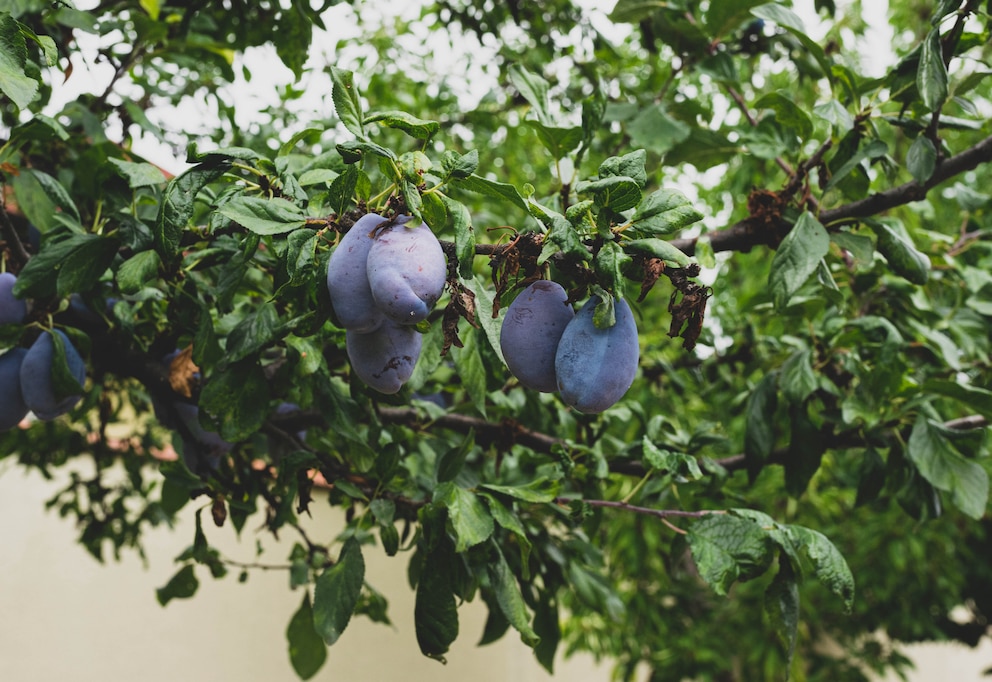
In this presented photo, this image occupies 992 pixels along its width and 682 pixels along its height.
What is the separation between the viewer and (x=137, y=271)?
1.03m

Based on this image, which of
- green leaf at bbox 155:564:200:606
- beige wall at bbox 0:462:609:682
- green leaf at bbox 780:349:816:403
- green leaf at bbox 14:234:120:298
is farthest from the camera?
beige wall at bbox 0:462:609:682

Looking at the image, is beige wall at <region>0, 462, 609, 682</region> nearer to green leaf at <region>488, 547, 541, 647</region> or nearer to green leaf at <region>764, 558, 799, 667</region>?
green leaf at <region>488, 547, 541, 647</region>

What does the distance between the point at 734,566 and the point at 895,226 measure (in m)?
0.73

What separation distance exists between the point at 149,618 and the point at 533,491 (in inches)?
91.1

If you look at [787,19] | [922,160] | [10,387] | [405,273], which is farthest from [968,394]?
[10,387]

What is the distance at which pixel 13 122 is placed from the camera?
6.26ft

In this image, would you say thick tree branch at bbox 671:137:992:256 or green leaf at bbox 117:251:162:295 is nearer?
green leaf at bbox 117:251:162:295

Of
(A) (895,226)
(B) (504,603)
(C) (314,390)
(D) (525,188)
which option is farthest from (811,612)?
(D) (525,188)

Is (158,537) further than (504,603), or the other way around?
(158,537)

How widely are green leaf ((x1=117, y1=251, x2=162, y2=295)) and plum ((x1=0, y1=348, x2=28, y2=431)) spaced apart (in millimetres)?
353

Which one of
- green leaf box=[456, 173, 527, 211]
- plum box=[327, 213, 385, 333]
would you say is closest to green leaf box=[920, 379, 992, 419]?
green leaf box=[456, 173, 527, 211]

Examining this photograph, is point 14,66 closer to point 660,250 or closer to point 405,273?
point 405,273

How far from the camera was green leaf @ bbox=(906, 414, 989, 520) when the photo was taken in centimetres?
139

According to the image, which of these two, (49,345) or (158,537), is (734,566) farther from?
(158,537)
